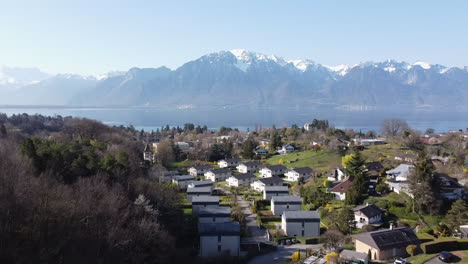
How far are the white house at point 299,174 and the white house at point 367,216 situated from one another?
10975 millimetres

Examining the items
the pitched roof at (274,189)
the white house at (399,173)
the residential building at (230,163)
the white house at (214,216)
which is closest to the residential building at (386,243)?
the white house at (214,216)

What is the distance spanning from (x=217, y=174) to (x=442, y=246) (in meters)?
22.4

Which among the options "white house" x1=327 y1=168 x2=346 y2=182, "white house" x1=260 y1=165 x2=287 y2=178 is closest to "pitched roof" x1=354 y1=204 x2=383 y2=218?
"white house" x1=327 y1=168 x2=346 y2=182

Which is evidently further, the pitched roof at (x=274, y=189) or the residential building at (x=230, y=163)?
the residential building at (x=230, y=163)

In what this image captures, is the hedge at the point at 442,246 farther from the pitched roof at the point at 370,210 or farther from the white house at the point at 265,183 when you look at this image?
the white house at the point at 265,183

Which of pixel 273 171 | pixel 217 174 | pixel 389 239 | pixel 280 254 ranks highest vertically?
pixel 389 239

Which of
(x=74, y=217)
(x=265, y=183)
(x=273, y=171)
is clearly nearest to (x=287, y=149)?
(x=273, y=171)

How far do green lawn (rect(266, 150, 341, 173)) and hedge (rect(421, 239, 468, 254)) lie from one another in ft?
60.0

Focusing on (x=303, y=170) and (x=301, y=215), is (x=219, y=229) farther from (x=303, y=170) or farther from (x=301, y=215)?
(x=303, y=170)

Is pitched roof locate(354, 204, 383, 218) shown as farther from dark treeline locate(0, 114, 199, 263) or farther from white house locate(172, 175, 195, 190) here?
white house locate(172, 175, 195, 190)

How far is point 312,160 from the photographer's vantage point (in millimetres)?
38281

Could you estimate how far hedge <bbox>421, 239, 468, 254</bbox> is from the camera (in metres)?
15.5

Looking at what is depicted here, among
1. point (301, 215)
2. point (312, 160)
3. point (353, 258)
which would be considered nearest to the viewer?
point (353, 258)

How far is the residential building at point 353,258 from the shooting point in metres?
14.6
